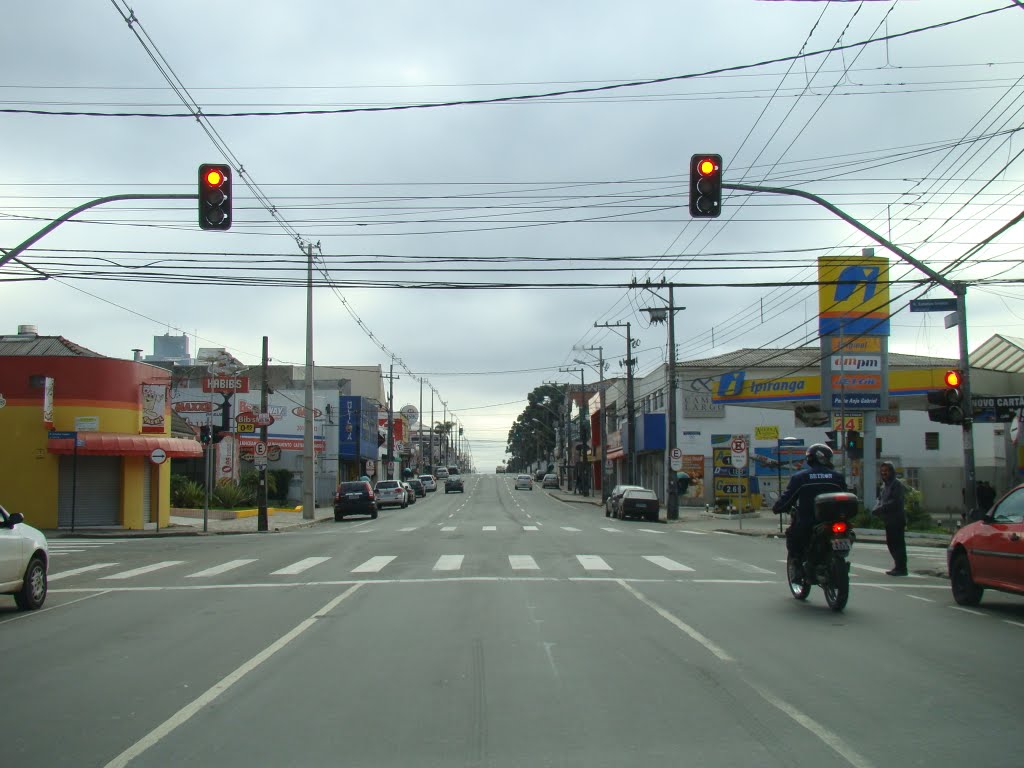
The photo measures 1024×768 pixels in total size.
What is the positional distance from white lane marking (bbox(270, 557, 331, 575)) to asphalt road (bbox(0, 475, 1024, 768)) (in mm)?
1284

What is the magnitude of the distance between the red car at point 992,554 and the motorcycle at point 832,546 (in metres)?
1.88

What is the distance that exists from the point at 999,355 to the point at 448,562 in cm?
3654

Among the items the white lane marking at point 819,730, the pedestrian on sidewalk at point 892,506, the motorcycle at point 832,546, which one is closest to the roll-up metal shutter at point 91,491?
the pedestrian on sidewalk at point 892,506

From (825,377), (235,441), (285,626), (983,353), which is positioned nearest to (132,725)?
(285,626)

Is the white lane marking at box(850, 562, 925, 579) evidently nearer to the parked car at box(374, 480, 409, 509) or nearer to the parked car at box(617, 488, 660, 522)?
the parked car at box(617, 488, 660, 522)

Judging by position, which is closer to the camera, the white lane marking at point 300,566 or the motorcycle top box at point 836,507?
the motorcycle top box at point 836,507

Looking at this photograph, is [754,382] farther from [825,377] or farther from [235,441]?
[235,441]

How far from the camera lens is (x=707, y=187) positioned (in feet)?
49.2

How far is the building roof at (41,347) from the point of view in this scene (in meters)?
33.7

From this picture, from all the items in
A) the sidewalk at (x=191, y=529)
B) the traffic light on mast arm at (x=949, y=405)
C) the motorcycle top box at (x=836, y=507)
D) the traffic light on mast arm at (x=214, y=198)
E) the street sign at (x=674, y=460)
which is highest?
the traffic light on mast arm at (x=214, y=198)

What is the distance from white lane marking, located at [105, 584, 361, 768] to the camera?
6258mm

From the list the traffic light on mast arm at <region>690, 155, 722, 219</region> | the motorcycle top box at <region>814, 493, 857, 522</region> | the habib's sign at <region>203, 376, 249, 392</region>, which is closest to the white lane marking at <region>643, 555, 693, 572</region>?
the motorcycle top box at <region>814, 493, 857, 522</region>

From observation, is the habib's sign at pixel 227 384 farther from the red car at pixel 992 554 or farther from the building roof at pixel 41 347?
the red car at pixel 992 554

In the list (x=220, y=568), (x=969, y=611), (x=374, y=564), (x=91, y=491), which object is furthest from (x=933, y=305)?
(x=91, y=491)
